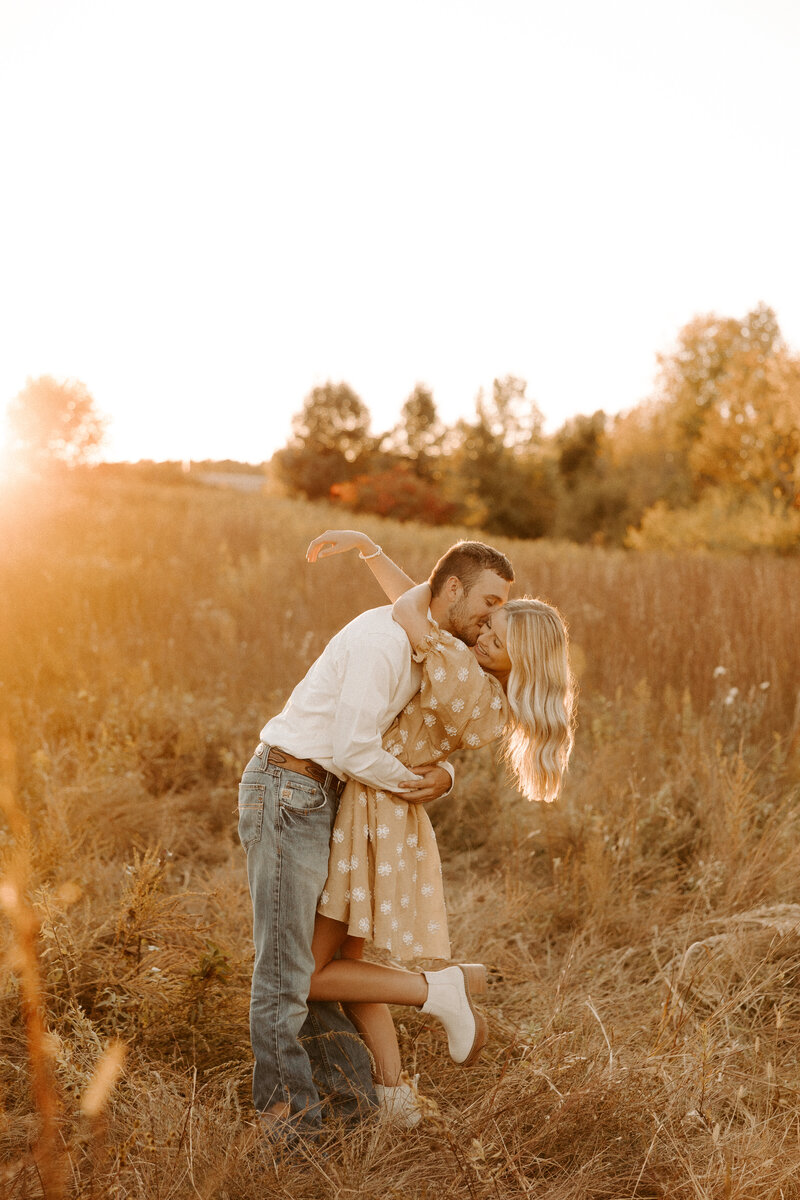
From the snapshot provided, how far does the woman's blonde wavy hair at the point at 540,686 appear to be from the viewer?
2246mm

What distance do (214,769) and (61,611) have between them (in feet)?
8.60

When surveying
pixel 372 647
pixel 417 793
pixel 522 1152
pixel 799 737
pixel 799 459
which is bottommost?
pixel 522 1152

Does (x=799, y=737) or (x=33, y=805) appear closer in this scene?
(x=33, y=805)

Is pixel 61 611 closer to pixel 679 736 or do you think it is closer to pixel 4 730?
pixel 4 730

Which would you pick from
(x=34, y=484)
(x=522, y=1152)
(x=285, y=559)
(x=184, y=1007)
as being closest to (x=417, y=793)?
(x=522, y=1152)

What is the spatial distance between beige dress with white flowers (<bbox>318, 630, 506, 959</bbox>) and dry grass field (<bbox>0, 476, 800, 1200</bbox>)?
0.43 metres

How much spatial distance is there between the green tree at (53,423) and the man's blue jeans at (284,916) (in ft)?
70.2

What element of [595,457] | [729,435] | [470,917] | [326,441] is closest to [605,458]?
[595,457]

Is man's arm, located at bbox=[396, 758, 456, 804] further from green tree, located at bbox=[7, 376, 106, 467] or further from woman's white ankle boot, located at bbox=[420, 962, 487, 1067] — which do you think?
green tree, located at bbox=[7, 376, 106, 467]

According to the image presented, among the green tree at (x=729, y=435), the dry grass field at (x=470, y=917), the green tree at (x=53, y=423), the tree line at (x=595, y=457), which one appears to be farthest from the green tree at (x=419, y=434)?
the dry grass field at (x=470, y=917)

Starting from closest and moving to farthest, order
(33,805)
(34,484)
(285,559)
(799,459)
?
1. (33,805)
2. (285,559)
3. (34,484)
4. (799,459)

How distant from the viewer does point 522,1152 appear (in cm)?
204

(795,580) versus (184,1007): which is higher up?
(795,580)

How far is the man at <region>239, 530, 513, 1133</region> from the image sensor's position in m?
2.16
